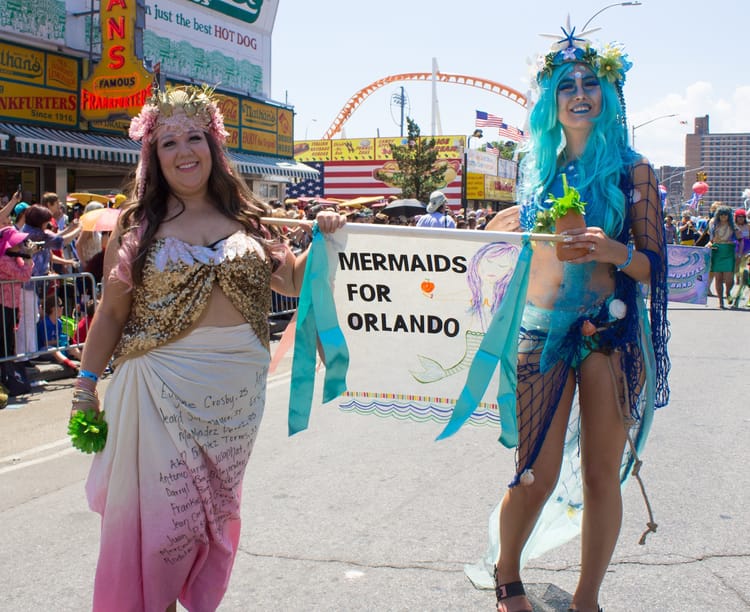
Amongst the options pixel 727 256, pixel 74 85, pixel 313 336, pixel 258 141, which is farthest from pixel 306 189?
pixel 313 336

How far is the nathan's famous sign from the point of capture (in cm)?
1656

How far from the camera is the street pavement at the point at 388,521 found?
3.65 metres

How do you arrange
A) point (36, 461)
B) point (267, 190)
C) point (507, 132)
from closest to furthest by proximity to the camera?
point (36, 461) < point (267, 190) < point (507, 132)

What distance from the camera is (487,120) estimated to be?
2028 inches

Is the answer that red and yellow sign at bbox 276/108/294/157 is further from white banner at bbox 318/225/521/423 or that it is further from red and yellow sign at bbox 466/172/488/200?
red and yellow sign at bbox 466/172/488/200

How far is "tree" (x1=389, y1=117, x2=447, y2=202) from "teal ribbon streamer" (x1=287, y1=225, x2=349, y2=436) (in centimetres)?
4148

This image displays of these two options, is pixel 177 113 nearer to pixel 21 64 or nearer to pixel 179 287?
pixel 179 287

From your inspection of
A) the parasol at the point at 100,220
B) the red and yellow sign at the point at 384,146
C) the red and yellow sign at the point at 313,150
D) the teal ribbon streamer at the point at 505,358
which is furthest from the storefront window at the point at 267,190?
the red and yellow sign at the point at 313,150

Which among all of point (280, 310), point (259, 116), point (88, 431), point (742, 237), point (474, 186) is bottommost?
point (280, 310)

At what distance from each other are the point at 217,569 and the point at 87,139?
15.8 metres

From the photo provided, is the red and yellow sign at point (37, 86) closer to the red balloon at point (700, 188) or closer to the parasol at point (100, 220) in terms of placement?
the parasol at point (100, 220)

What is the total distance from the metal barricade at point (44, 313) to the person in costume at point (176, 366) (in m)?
6.04

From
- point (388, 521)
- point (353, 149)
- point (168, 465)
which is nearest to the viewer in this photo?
point (168, 465)

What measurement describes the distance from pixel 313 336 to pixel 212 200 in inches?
26.1
